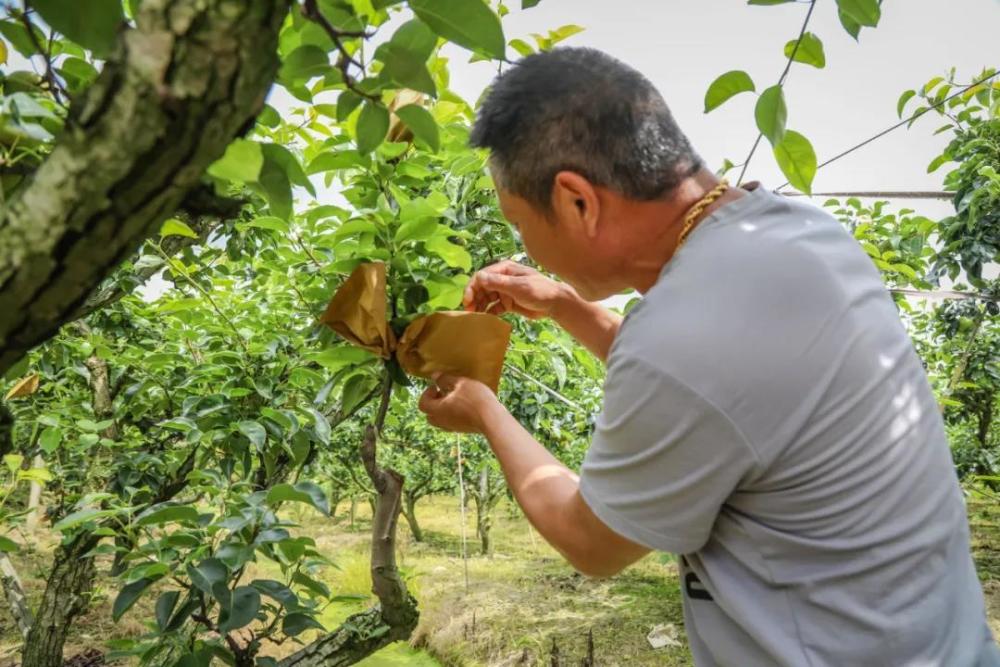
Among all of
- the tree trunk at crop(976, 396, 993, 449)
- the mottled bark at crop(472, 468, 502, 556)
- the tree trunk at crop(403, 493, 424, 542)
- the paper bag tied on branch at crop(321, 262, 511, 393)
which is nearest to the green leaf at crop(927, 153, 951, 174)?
the paper bag tied on branch at crop(321, 262, 511, 393)

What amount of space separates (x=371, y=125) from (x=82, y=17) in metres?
0.21

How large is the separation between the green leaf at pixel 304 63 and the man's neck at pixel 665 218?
14.1 inches

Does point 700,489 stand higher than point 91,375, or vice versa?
point 91,375

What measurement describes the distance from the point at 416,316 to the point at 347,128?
10.4 inches

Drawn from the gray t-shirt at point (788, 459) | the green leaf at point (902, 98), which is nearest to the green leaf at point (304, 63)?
the gray t-shirt at point (788, 459)

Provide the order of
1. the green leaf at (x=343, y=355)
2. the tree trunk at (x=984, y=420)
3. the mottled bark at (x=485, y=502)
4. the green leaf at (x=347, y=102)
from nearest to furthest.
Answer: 1. the green leaf at (x=347, y=102)
2. the green leaf at (x=343, y=355)
3. the tree trunk at (x=984, y=420)
4. the mottled bark at (x=485, y=502)

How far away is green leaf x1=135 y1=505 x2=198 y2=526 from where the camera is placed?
898 mm

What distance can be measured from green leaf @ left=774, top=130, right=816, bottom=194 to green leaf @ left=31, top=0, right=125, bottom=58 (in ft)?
1.92

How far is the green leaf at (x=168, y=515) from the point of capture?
0.90 meters

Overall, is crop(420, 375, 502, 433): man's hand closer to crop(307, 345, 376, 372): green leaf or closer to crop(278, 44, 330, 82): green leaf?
crop(307, 345, 376, 372): green leaf

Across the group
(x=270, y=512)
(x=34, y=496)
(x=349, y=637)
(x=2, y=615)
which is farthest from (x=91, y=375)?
(x=2, y=615)

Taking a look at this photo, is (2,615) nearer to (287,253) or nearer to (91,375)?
(91,375)

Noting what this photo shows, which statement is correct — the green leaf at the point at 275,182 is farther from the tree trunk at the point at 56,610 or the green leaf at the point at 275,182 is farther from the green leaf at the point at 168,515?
the tree trunk at the point at 56,610

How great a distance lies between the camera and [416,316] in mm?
901
